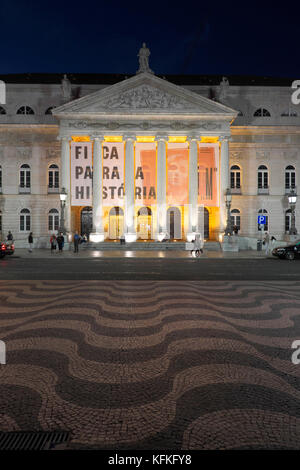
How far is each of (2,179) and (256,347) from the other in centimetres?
3829

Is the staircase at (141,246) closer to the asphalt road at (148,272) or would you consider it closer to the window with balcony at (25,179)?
the window with balcony at (25,179)

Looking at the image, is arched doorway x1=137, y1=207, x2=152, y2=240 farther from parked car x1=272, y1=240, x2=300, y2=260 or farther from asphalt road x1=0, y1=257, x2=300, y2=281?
asphalt road x1=0, y1=257, x2=300, y2=281

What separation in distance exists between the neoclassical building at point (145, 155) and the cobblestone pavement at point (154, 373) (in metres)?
25.7

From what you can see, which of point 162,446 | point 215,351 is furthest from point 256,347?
point 162,446

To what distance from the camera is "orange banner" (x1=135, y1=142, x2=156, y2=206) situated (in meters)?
31.4

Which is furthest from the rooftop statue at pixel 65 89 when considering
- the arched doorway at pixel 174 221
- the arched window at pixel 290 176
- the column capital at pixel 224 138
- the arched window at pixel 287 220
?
the arched window at pixel 287 220

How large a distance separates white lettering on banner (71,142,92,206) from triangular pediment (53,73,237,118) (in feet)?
13.2

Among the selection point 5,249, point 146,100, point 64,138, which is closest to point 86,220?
point 64,138

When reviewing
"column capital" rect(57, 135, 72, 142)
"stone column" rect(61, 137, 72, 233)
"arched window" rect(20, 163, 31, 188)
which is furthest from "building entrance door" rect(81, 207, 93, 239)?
"column capital" rect(57, 135, 72, 142)

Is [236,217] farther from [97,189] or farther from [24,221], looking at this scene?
[24,221]

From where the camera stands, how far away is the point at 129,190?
3219 centimetres

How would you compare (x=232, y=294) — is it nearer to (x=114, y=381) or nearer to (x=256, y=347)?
(x=256, y=347)

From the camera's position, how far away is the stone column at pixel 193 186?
1281 inches

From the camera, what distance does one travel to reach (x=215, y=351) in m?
4.25
